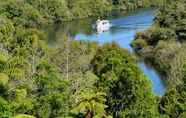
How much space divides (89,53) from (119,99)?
20455mm

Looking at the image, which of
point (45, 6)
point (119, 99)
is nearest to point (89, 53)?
point (119, 99)

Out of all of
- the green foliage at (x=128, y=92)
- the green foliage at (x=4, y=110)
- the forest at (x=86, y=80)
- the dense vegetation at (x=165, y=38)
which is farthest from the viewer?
the dense vegetation at (x=165, y=38)

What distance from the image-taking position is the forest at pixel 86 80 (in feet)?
84.0

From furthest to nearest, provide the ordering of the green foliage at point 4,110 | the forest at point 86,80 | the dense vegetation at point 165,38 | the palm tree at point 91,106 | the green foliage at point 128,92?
the dense vegetation at point 165,38 < the green foliage at point 128,92 < the forest at point 86,80 < the palm tree at point 91,106 < the green foliage at point 4,110

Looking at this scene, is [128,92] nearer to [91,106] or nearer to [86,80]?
[91,106]

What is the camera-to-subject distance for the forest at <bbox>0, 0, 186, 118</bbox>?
2561cm

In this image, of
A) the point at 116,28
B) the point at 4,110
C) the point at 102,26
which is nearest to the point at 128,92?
Answer: the point at 4,110

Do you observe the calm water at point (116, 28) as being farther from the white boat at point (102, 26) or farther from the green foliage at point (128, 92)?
the green foliage at point (128, 92)

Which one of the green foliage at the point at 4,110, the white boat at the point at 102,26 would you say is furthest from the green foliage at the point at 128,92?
the white boat at the point at 102,26

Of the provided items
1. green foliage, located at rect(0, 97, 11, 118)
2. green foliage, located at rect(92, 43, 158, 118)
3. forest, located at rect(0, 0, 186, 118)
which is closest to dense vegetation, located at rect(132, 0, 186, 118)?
forest, located at rect(0, 0, 186, 118)

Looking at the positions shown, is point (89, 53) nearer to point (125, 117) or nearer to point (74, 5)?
point (125, 117)

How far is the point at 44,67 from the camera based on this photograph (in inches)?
1326

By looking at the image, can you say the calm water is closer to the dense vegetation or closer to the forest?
the dense vegetation

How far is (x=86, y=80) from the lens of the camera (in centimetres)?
3541
